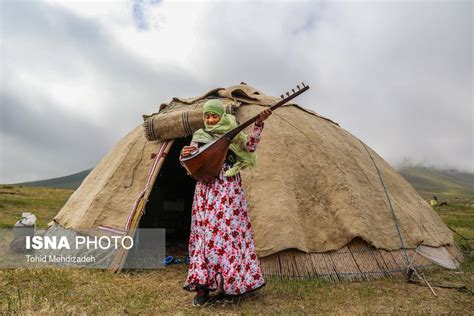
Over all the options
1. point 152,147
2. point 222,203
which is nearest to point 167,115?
point 152,147

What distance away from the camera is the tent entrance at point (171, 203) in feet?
28.7

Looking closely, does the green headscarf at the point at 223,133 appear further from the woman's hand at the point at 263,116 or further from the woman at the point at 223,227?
the woman's hand at the point at 263,116

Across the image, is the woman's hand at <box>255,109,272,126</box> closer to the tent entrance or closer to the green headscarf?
the green headscarf

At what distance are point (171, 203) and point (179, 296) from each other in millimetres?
5018

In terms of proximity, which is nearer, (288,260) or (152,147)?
(288,260)

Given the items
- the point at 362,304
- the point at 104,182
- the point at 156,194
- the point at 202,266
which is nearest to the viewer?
the point at 202,266

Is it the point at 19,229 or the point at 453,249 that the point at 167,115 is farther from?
the point at 453,249

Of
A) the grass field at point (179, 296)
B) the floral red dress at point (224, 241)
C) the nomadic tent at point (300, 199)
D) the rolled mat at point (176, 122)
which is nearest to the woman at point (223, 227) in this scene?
the floral red dress at point (224, 241)

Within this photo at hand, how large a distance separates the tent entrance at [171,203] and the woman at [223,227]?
450cm

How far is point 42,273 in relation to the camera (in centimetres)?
500

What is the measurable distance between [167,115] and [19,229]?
3676 mm

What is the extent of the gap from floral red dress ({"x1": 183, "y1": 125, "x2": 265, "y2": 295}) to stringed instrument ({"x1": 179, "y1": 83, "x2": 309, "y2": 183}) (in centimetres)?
15

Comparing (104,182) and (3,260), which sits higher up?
(104,182)

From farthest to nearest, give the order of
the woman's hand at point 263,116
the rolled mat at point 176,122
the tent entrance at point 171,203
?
1. the tent entrance at point 171,203
2. the rolled mat at point 176,122
3. the woman's hand at point 263,116
